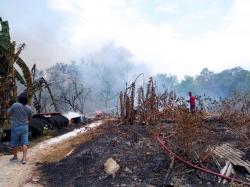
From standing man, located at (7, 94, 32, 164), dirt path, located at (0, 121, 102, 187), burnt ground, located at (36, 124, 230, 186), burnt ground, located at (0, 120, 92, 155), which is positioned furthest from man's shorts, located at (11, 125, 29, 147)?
burnt ground, located at (0, 120, 92, 155)

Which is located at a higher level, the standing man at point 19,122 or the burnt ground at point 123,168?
the standing man at point 19,122

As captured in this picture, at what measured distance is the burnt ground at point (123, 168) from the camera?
8.09 m

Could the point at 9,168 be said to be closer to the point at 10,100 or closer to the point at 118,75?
the point at 10,100

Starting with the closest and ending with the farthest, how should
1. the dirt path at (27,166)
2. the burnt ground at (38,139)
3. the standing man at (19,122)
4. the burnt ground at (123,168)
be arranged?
1. the burnt ground at (123,168)
2. the dirt path at (27,166)
3. the standing man at (19,122)
4. the burnt ground at (38,139)

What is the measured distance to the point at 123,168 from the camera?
8.82 m

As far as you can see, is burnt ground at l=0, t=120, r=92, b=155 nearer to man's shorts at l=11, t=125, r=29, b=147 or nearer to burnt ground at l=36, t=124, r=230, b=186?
man's shorts at l=11, t=125, r=29, b=147

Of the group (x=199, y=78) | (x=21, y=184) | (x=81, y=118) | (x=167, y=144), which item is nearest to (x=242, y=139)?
(x=167, y=144)

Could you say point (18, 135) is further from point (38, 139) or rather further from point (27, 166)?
point (38, 139)

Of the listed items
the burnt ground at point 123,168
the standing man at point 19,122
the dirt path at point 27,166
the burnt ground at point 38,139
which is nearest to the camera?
the burnt ground at point 123,168

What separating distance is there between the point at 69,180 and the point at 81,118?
48.0 ft

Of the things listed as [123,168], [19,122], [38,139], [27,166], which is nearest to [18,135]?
[19,122]

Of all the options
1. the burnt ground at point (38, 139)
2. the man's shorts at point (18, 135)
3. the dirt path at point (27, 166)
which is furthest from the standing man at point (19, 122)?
the burnt ground at point (38, 139)

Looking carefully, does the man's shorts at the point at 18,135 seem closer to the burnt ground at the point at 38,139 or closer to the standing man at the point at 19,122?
the standing man at the point at 19,122

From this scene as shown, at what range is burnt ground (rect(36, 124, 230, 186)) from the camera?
26.5 feet
